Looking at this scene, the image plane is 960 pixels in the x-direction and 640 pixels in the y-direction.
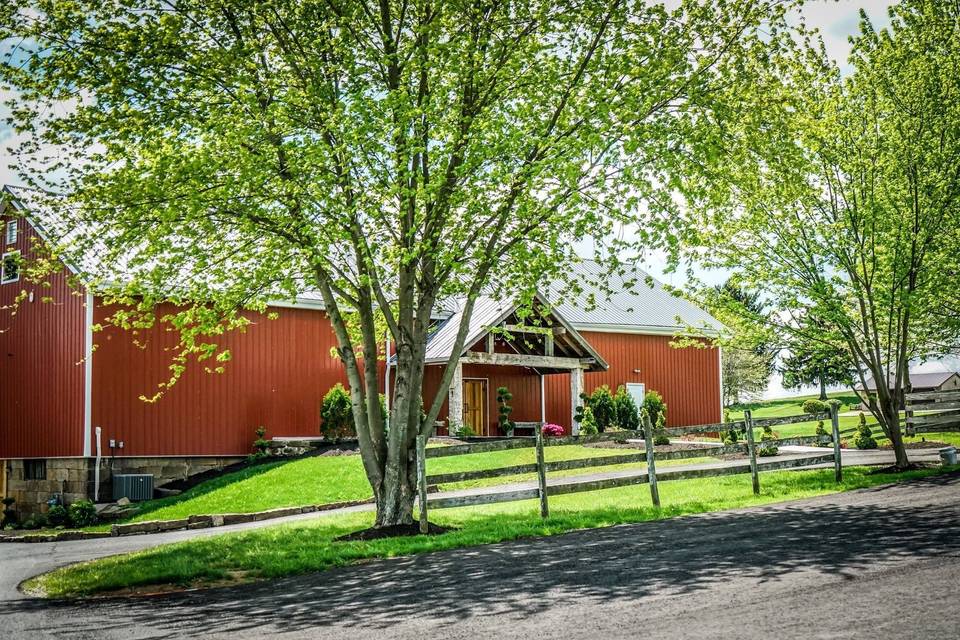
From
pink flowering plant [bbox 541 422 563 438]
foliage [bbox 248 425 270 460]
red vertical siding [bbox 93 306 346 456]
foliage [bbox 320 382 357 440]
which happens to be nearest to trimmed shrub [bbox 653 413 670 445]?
pink flowering plant [bbox 541 422 563 438]

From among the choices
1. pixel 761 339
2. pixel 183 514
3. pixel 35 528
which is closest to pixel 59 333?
pixel 35 528

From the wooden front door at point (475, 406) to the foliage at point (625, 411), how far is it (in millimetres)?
4615

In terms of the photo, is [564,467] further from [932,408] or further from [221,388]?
[932,408]

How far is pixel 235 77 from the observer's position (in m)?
12.0

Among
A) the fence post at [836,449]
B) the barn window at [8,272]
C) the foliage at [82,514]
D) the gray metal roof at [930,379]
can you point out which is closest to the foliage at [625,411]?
the fence post at [836,449]

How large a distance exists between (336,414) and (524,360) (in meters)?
6.08

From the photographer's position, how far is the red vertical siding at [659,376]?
3291 cm

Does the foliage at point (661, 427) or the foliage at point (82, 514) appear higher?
the foliage at point (661, 427)

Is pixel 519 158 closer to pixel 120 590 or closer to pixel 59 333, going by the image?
pixel 120 590

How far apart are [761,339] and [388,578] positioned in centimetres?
1151

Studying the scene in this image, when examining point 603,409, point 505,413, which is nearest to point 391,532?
point 505,413

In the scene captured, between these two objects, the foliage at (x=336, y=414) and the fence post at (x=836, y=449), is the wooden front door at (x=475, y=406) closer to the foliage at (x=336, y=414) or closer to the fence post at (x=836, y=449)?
the foliage at (x=336, y=414)

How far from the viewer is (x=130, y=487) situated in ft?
74.8

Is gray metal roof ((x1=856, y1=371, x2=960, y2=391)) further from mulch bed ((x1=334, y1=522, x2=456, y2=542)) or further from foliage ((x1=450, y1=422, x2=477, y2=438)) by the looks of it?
mulch bed ((x1=334, y1=522, x2=456, y2=542))
